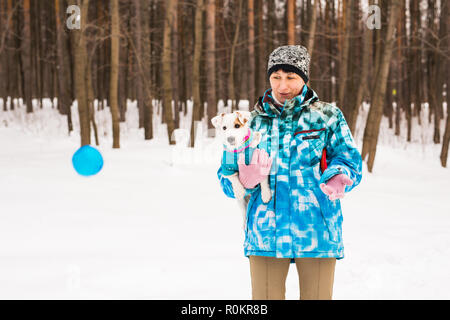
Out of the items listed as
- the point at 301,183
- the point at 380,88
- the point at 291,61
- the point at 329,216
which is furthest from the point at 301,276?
the point at 380,88

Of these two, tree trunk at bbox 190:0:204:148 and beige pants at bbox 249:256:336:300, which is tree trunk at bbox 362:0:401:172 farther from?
beige pants at bbox 249:256:336:300

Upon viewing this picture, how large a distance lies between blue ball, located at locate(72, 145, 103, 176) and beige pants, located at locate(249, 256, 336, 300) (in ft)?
15.3

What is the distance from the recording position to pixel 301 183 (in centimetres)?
211

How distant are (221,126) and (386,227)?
493cm

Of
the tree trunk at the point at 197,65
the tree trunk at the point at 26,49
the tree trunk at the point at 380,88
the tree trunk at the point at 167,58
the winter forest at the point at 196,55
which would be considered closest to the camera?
the tree trunk at the point at 380,88

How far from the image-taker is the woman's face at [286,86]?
220 cm

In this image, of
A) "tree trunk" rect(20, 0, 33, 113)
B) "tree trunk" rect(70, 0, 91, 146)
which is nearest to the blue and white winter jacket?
"tree trunk" rect(70, 0, 91, 146)

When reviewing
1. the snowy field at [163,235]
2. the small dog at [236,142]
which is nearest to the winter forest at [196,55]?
the small dog at [236,142]

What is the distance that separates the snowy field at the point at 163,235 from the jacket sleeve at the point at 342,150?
218 cm

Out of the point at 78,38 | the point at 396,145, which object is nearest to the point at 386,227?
the point at 78,38

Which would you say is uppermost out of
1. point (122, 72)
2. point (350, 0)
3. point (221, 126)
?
point (350, 0)

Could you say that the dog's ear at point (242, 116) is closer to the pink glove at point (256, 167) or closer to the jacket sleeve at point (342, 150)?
the pink glove at point (256, 167)

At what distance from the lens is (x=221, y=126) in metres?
2.09

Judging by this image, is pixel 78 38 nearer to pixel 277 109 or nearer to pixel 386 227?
pixel 386 227
